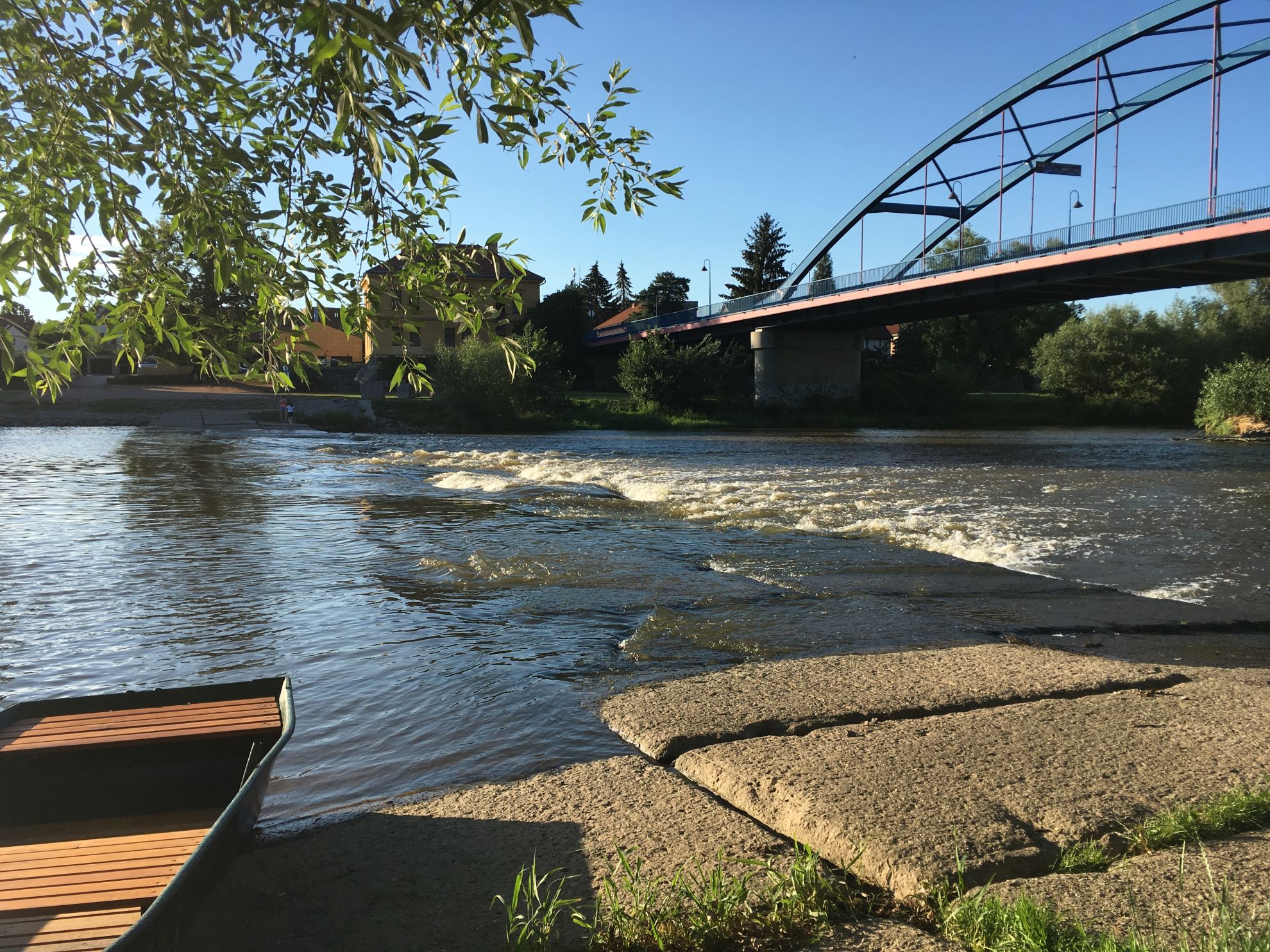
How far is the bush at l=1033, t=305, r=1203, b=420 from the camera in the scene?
4903cm

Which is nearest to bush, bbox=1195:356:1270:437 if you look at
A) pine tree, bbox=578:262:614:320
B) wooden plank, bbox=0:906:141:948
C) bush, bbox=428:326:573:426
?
bush, bbox=428:326:573:426

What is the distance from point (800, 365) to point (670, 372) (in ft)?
26.5

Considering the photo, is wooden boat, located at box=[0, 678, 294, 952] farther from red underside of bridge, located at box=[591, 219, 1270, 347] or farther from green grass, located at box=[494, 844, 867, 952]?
red underside of bridge, located at box=[591, 219, 1270, 347]

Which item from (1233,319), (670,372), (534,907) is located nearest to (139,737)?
(534,907)

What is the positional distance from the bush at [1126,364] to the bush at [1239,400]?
37.9 ft

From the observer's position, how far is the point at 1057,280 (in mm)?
32094

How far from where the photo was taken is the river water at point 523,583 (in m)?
5.05

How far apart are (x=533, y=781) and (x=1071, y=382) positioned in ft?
178

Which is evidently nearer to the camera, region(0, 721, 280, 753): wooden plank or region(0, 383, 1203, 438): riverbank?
region(0, 721, 280, 753): wooden plank

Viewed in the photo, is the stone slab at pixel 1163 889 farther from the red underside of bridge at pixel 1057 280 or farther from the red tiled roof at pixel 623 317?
the red tiled roof at pixel 623 317

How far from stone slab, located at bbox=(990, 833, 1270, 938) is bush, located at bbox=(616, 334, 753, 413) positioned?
152 feet

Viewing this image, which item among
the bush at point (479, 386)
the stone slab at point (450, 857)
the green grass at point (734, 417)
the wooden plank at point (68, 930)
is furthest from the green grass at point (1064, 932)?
the green grass at point (734, 417)

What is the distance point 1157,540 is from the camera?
1153 centimetres

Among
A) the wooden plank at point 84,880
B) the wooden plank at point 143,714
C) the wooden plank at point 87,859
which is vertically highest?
the wooden plank at point 143,714
